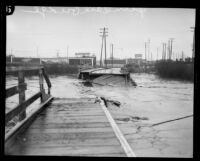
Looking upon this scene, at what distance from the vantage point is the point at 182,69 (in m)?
35.8

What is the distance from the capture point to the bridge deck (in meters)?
3.23

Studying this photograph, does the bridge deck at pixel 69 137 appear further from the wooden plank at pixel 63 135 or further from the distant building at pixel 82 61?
the distant building at pixel 82 61

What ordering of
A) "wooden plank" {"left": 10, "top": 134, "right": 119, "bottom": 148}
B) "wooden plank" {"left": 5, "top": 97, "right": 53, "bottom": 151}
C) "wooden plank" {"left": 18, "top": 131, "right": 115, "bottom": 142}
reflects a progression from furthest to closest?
"wooden plank" {"left": 18, "top": 131, "right": 115, "bottom": 142}
"wooden plank" {"left": 10, "top": 134, "right": 119, "bottom": 148}
"wooden plank" {"left": 5, "top": 97, "right": 53, "bottom": 151}

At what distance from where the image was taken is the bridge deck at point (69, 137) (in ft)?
10.6

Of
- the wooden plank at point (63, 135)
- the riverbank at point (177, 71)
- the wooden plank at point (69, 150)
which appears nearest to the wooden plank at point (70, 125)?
the wooden plank at point (63, 135)

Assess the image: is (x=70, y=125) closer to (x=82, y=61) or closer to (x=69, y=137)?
(x=69, y=137)

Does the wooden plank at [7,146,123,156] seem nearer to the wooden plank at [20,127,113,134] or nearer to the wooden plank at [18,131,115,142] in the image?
the wooden plank at [18,131,115,142]

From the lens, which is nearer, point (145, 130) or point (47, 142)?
point (47, 142)

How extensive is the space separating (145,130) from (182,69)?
30992mm

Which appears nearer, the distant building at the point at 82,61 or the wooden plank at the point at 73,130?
the wooden plank at the point at 73,130

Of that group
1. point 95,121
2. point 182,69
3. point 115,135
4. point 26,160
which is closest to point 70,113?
point 95,121

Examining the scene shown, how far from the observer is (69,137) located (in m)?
3.91

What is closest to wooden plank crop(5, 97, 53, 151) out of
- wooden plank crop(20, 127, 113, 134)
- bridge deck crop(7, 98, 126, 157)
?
bridge deck crop(7, 98, 126, 157)
